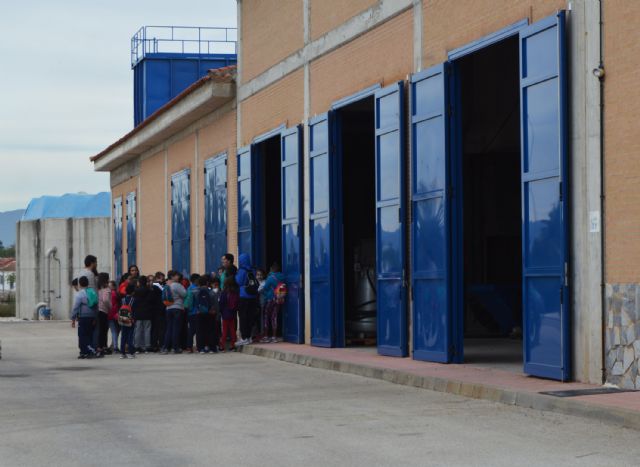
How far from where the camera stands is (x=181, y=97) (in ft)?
93.9

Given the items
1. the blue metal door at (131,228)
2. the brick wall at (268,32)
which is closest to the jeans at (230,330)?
the brick wall at (268,32)

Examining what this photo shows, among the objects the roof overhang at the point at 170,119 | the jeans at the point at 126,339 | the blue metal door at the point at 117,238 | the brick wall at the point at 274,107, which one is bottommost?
the jeans at the point at 126,339

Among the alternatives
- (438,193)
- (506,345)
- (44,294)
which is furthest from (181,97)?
(44,294)

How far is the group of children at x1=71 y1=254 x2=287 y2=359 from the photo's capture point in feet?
70.0

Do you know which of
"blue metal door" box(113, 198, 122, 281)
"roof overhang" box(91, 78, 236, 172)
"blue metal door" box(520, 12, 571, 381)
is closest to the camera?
"blue metal door" box(520, 12, 571, 381)

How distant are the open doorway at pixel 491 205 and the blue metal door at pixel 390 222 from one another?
15.0ft

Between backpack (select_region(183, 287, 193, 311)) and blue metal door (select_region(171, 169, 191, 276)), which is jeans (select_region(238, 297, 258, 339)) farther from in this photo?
blue metal door (select_region(171, 169, 191, 276))

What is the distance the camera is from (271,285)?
22547 mm

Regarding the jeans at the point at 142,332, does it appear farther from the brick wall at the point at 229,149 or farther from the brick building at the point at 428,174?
the brick wall at the point at 229,149

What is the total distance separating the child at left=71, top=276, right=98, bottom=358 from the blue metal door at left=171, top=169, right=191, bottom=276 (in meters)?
9.63

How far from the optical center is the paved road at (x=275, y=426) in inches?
330

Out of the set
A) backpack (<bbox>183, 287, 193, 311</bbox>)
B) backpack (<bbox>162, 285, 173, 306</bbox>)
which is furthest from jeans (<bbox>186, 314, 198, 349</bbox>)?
backpack (<bbox>162, 285, 173, 306</bbox>)

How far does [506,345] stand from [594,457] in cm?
1237

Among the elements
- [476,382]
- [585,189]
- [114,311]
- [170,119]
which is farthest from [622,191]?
[170,119]
